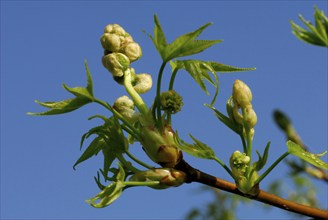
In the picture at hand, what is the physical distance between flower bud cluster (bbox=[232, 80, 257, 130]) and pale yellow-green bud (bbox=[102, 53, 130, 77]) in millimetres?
323

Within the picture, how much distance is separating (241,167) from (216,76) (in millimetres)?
293

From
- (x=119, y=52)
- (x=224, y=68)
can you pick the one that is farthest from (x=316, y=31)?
(x=119, y=52)

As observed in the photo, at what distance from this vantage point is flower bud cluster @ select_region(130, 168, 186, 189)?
5.11 ft

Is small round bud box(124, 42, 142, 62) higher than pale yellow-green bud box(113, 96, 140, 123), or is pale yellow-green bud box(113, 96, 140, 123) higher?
small round bud box(124, 42, 142, 62)

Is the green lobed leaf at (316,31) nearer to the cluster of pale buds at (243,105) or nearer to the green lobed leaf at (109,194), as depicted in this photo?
the cluster of pale buds at (243,105)

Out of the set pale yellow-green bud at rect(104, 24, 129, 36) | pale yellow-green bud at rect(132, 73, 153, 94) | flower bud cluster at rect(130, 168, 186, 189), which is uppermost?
pale yellow-green bud at rect(104, 24, 129, 36)

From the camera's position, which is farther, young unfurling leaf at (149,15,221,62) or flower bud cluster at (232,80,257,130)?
flower bud cluster at (232,80,257,130)

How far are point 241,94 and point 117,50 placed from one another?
377 millimetres

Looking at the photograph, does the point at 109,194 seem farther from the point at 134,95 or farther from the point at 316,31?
the point at 316,31

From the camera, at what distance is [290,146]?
1634 millimetres

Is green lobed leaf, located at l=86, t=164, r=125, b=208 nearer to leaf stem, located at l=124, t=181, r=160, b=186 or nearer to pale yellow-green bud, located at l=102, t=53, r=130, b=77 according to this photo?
leaf stem, located at l=124, t=181, r=160, b=186

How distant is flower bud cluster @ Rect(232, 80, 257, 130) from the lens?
1.68 m

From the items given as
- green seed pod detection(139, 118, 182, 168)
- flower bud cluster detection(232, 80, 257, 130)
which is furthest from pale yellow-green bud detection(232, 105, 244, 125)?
green seed pod detection(139, 118, 182, 168)

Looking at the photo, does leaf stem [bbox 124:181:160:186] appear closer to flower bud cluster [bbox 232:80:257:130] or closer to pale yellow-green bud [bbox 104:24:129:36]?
flower bud cluster [bbox 232:80:257:130]
